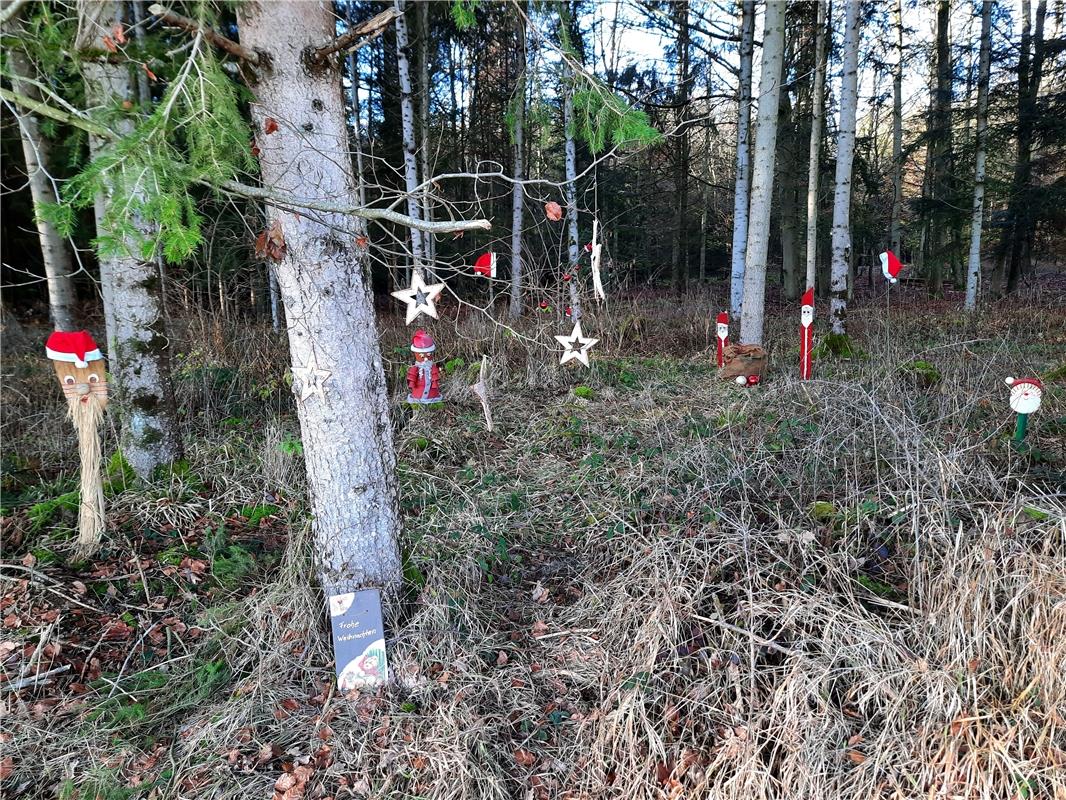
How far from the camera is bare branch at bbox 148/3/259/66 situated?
1.81 metres

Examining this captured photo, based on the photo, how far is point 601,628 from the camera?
2.60 meters

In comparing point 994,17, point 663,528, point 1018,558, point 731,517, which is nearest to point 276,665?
point 663,528

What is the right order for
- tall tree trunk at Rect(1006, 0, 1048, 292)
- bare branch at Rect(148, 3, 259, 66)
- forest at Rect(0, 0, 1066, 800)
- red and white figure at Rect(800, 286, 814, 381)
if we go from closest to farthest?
1. bare branch at Rect(148, 3, 259, 66)
2. forest at Rect(0, 0, 1066, 800)
3. red and white figure at Rect(800, 286, 814, 381)
4. tall tree trunk at Rect(1006, 0, 1048, 292)

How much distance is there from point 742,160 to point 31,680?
999 centimetres

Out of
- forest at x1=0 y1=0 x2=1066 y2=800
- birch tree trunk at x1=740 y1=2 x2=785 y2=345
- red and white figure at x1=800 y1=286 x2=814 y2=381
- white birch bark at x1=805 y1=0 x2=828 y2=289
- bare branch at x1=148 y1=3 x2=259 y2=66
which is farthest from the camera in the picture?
white birch bark at x1=805 y1=0 x2=828 y2=289

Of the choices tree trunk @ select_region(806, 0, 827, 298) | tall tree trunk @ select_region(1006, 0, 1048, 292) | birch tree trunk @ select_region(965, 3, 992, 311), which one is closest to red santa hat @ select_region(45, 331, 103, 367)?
tree trunk @ select_region(806, 0, 827, 298)

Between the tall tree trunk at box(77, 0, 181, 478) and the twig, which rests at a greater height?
the tall tree trunk at box(77, 0, 181, 478)

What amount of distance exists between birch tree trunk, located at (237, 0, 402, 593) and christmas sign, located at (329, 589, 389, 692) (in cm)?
14

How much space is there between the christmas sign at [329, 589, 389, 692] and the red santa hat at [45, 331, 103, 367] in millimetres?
1970

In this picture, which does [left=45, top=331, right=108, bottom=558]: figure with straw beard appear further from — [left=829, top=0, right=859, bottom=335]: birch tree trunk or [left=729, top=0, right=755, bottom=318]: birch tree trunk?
[left=729, top=0, right=755, bottom=318]: birch tree trunk

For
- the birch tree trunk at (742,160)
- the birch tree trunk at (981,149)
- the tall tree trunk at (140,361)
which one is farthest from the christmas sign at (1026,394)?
the birch tree trunk at (981,149)

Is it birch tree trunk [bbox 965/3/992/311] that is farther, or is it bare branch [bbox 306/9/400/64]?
birch tree trunk [bbox 965/3/992/311]

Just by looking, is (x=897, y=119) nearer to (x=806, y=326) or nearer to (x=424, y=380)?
(x=806, y=326)

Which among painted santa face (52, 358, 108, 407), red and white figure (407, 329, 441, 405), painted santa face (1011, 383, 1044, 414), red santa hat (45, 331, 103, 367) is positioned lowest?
red and white figure (407, 329, 441, 405)
